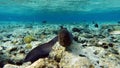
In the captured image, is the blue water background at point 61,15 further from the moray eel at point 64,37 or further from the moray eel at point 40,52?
the moray eel at point 64,37

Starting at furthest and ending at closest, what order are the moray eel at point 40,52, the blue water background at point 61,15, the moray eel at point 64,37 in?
the blue water background at point 61,15
the moray eel at point 40,52
the moray eel at point 64,37

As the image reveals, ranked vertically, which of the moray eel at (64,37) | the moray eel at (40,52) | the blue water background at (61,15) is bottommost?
the blue water background at (61,15)

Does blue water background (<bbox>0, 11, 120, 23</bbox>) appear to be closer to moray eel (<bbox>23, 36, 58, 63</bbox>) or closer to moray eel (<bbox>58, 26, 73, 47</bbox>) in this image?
moray eel (<bbox>23, 36, 58, 63</bbox>)

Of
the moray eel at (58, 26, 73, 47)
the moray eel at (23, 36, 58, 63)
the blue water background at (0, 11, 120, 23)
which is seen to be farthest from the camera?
the blue water background at (0, 11, 120, 23)

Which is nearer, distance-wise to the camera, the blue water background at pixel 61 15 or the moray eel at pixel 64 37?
the moray eel at pixel 64 37

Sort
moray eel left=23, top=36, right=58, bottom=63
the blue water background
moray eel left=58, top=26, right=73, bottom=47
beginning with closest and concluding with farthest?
moray eel left=58, top=26, right=73, bottom=47 → moray eel left=23, top=36, right=58, bottom=63 → the blue water background

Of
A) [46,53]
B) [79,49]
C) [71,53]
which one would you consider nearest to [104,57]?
[79,49]

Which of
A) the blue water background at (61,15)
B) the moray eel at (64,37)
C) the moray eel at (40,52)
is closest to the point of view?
the moray eel at (64,37)

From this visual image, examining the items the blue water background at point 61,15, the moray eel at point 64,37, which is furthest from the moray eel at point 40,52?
the blue water background at point 61,15

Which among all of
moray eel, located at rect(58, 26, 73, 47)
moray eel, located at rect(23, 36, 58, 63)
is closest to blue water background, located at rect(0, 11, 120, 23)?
moray eel, located at rect(23, 36, 58, 63)

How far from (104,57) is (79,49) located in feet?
3.00

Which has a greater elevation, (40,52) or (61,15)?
(40,52)

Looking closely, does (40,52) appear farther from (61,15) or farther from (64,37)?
(61,15)

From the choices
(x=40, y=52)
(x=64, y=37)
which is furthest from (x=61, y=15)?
(x=64, y=37)
